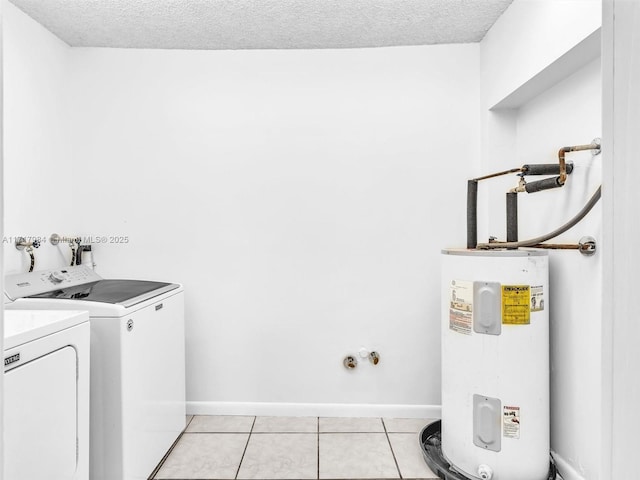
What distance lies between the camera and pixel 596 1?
4.59 ft

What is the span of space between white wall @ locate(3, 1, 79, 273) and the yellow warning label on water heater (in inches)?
91.9

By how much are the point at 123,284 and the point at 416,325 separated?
66.8 inches

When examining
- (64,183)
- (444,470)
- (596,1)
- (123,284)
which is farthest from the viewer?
(64,183)

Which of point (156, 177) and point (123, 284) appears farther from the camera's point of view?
point (156, 177)

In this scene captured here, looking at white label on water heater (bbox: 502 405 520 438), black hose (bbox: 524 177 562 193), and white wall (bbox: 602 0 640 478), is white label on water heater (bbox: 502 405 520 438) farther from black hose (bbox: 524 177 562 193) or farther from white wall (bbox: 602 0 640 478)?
white wall (bbox: 602 0 640 478)

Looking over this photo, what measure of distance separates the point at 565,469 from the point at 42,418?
2091mm

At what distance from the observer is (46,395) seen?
127 cm

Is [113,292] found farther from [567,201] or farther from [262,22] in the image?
[567,201]

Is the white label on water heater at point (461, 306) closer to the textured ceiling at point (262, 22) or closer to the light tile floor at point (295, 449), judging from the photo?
the light tile floor at point (295, 449)

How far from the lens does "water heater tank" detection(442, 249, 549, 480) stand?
167 centimetres

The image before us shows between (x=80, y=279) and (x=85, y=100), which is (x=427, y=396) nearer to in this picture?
(x=80, y=279)

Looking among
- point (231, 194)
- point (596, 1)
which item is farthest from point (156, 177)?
point (596, 1)

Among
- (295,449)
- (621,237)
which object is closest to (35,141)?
(295,449)

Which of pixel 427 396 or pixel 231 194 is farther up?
pixel 231 194
